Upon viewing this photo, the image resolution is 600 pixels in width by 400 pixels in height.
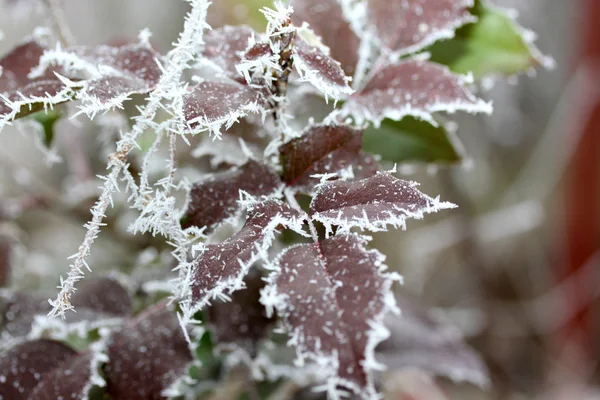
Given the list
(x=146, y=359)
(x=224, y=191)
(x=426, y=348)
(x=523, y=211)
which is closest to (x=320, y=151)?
(x=224, y=191)

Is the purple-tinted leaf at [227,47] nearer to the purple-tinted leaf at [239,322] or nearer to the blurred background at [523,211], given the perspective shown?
the purple-tinted leaf at [239,322]

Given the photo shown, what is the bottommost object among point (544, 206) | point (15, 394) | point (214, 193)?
point (15, 394)

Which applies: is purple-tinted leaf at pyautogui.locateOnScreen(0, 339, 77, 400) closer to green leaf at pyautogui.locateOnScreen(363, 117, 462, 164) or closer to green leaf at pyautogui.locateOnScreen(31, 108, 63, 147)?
green leaf at pyautogui.locateOnScreen(31, 108, 63, 147)

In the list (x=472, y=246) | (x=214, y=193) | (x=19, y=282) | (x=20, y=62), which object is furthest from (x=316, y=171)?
(x=472, y=246)

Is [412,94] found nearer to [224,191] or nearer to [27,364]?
[224,191]

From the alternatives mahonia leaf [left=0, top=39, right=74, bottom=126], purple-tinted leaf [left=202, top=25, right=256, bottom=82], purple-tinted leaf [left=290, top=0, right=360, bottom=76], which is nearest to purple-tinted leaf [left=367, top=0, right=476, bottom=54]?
purple-tinted leaf [left=290, top=0, right=360, bottom=76]

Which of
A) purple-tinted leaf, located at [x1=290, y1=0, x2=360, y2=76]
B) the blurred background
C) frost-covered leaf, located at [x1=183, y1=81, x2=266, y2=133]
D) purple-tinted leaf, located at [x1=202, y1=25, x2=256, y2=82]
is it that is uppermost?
the blurred background

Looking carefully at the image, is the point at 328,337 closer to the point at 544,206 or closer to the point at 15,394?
the point at 15,394
